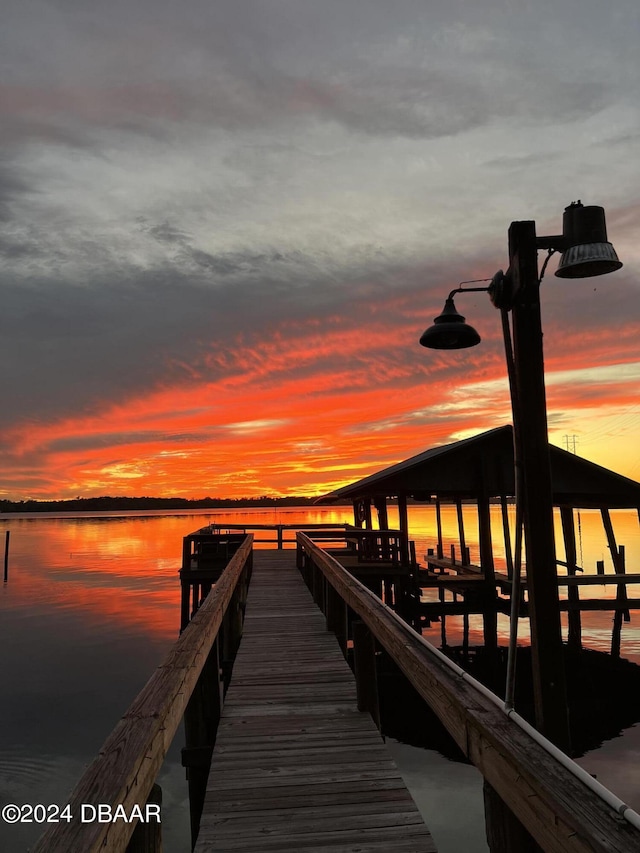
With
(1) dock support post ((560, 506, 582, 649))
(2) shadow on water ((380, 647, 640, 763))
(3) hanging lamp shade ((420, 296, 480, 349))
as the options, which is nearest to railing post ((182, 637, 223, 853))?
(3) hanging lamp shade ((420, 296, 480, 349))

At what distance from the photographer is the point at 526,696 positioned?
47.8 feet

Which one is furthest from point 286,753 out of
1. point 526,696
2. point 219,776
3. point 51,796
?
point 526,696

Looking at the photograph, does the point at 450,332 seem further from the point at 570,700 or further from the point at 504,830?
the point at 570,700

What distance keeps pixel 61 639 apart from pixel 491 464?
17.7 meters

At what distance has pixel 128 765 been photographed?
2139 millimetres

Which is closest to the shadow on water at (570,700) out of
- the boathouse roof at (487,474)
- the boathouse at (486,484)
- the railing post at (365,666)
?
the boathouse at (486,484)

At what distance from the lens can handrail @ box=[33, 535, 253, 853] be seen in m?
1.75

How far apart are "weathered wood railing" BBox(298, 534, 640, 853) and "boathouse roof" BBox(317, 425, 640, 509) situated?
13204 mm

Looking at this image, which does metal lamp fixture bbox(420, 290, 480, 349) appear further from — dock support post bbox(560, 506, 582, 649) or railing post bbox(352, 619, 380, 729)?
dock support post bbox(560, 506, 582, 649)

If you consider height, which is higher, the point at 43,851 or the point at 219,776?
the point at 43,851

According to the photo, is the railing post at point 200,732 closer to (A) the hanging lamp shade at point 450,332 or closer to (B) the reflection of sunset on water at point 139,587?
(A) the hanging lamp shade at point 450,332

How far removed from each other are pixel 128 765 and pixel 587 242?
392 centimetres

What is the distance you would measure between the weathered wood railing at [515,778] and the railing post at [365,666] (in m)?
1.51

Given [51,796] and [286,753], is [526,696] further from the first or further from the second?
[286,753]
